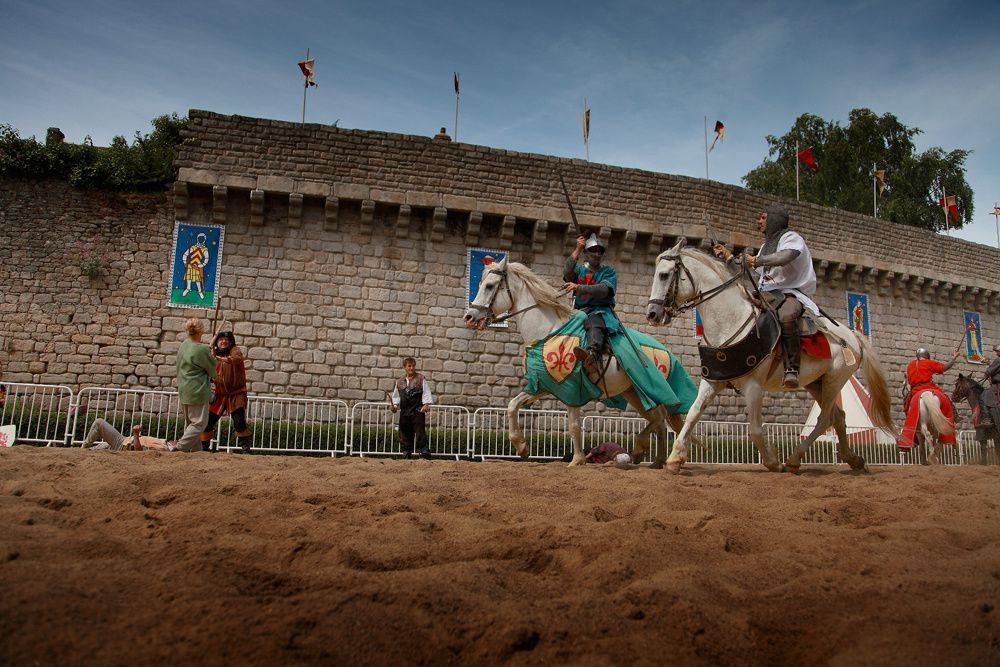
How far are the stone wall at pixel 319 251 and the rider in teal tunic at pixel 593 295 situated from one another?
794cm

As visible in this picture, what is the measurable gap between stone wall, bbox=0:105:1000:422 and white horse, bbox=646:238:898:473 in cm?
924

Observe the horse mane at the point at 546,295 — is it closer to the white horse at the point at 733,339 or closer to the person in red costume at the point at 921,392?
the white horse at the point at 733,339

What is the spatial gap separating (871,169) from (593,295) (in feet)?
104

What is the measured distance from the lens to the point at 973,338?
23.6 metres

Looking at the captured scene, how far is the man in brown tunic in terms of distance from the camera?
9836 mm

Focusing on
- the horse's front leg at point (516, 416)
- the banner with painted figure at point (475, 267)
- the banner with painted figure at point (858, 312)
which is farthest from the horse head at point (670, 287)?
the banner with painted figure at point (858, 312)

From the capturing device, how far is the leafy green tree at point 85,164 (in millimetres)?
14930

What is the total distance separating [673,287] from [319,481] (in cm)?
409

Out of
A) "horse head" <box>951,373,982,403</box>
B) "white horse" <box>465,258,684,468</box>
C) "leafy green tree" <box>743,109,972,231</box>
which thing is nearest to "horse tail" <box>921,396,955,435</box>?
"horse head" <box>951,373,982,403</box>

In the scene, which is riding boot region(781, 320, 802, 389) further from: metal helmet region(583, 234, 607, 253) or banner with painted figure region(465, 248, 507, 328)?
banner with painted figure region(465, 248, 507, 328)

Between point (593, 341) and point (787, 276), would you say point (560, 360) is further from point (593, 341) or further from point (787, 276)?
point (787, 276)

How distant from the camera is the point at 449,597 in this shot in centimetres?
266

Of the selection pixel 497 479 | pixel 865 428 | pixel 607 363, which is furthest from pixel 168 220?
pixel 865 428

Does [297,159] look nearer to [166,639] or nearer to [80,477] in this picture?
[80,477]
